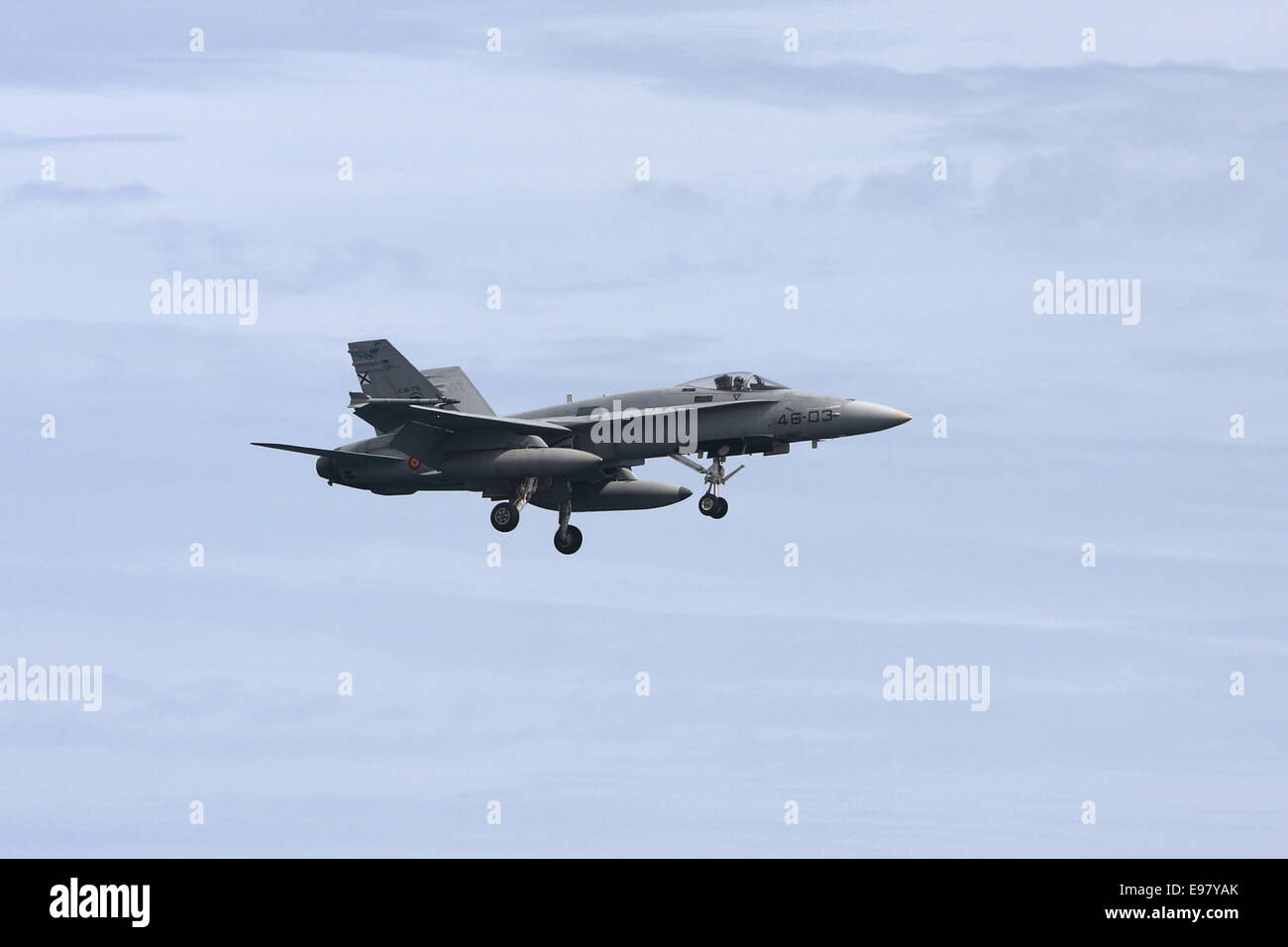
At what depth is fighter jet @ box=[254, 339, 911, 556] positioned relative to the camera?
2235 inches

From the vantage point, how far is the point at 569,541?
201ft

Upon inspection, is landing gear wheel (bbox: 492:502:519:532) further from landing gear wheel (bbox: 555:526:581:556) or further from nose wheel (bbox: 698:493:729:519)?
nose wheel (bbox: 698:493:729:519)

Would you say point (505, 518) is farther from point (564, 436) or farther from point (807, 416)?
point (807, 416)

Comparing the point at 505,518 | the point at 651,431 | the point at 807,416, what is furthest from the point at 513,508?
the point at 807,416

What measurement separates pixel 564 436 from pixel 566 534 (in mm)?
3600

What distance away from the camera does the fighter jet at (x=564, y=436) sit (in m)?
56.8

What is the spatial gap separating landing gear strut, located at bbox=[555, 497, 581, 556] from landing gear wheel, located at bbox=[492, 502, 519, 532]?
202 cm

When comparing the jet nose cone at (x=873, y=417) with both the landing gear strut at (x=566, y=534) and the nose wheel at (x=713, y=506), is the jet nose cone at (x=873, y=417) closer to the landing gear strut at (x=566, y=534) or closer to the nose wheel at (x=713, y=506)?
the nose wheel at (x=713, y=506)

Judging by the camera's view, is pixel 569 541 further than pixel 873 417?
Yes

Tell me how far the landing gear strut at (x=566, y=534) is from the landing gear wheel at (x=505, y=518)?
6.62ft

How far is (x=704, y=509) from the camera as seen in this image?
56875 millimetres
